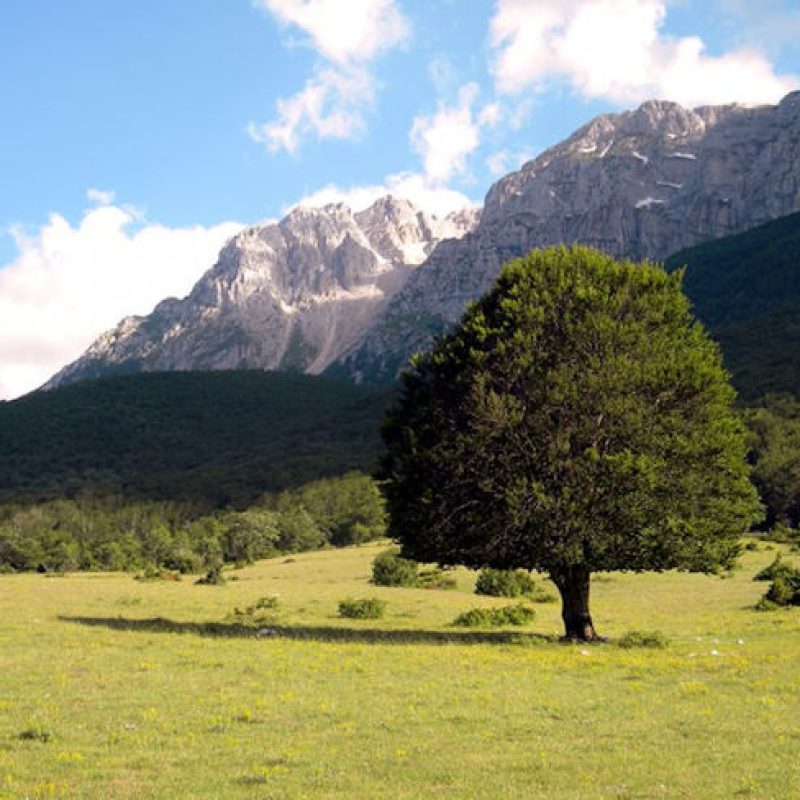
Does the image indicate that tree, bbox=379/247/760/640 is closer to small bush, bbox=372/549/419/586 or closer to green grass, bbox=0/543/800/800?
green grass, bbox=0/543/800/800

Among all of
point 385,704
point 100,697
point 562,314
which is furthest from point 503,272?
point 100,697

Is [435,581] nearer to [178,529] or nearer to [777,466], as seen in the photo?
[777,466]

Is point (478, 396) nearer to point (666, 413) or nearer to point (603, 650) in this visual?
point (666, 413)

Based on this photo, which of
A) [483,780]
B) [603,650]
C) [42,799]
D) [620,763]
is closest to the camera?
[42,799]

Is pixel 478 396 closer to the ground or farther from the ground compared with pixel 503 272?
closer to the ground

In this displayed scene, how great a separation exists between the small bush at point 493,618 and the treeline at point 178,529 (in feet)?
169

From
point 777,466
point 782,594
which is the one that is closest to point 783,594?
point 782,594

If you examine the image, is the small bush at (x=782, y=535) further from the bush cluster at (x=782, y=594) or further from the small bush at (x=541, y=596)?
the bush cluster at (x=782, y=594)

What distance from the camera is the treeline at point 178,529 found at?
126 metres

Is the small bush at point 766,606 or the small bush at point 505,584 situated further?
the small bush at point 505,584

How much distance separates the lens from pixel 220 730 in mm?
18172

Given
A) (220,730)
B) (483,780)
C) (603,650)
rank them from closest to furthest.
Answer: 1. (483,780)
2. (220,730)
3. (603,650)

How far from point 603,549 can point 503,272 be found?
13.5 metres

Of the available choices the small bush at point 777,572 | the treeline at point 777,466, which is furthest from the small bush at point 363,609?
the treeline at point 777,466
